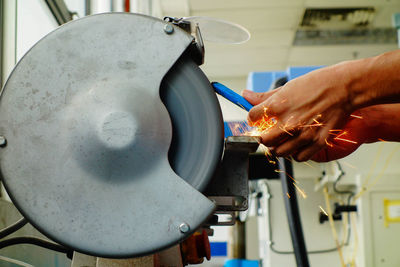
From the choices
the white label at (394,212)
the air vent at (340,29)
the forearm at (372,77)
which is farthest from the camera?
the air vent at (340,29)

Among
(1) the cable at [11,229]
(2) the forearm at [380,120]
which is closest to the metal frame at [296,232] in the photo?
(2) the forearm at [380,120]

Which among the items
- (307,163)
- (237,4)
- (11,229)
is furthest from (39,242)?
(237,4)

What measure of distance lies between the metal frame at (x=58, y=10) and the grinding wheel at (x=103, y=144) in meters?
1.29

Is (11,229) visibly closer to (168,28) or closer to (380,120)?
(168,28)

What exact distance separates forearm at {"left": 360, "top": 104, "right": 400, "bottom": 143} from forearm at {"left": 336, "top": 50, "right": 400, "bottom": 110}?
1.07ft

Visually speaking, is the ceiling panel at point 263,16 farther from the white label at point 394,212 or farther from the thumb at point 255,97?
the thumb at point 255,97

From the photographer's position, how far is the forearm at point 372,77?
33.2 inches

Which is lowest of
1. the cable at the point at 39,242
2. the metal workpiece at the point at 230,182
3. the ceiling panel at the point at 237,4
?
the cable at the point at 39,242

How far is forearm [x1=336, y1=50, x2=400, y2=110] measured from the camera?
0.84m

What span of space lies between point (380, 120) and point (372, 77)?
37 cm

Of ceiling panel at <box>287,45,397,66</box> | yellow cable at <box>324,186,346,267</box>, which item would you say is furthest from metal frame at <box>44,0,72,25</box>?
ceiling panel at <box>287,45,397,66</box>

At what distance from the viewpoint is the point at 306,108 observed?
0.87 meters

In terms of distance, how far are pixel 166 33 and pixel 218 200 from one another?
289 millimetres

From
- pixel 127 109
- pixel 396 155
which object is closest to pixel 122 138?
pixel 127 109
